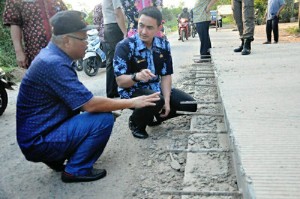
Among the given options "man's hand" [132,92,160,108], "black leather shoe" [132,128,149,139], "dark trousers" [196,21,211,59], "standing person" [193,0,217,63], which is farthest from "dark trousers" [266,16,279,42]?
"man's hand" [132,92,160,108]

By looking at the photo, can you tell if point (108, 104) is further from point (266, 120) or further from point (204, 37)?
point (204, 37)

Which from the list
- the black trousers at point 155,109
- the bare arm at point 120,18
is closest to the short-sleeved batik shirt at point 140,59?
the black trousers at point 155,109

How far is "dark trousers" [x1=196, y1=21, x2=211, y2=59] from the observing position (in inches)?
231

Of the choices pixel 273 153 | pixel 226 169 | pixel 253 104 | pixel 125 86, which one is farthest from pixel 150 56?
pixel 273 153

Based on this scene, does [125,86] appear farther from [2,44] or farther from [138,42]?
[2,44]

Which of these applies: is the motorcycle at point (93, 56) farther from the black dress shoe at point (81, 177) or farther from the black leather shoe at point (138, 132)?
the black dress shoe at point (81, 177)

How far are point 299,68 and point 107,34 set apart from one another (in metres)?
2.57

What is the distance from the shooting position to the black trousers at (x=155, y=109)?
10.1 ft

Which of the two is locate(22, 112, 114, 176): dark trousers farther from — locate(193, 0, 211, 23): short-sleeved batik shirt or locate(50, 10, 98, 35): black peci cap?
locate(193, 0, 211, 23): short-sleeved batik shirt

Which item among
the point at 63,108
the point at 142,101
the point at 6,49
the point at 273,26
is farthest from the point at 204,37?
the point at 6,49

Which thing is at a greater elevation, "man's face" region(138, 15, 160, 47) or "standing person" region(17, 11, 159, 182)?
"man's face" region(138, 15, 160, 47)

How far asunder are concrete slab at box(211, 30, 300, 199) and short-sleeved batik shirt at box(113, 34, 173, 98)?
0.66 meters

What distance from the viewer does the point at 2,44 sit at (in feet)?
35.8

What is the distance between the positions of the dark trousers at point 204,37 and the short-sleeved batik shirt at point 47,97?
13.0 ft
